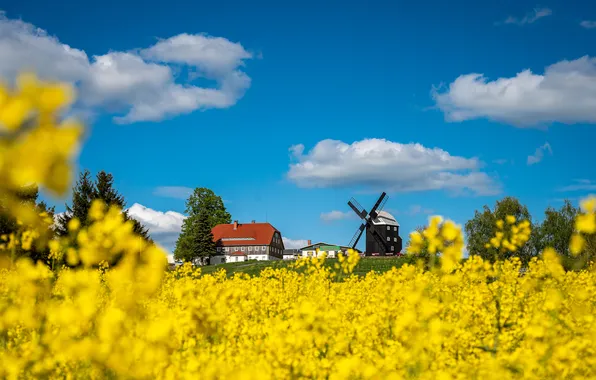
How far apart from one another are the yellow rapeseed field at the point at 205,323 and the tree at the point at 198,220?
55418 millimetres

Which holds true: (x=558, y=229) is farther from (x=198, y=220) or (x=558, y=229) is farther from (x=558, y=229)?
(x=198, y=220)

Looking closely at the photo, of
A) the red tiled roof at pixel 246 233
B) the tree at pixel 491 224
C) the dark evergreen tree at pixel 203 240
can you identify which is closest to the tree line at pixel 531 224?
the tree at pixel 491 224

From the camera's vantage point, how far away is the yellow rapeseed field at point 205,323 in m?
1.67

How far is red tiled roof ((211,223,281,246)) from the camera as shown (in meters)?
91.6

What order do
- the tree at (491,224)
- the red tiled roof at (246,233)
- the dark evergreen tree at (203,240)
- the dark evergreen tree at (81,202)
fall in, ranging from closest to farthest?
the dark evergreen tree at (81,202) → the tree at (491,224) → the dark evergreen tree at (203,240) → the red tiled roof at (246,233)

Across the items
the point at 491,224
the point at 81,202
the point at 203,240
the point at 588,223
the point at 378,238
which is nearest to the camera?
→ the point at 588,223

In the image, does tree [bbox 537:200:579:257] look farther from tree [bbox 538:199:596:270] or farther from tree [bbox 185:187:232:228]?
tree [bbox 185:187:232:228]

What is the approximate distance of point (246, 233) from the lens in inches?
3703

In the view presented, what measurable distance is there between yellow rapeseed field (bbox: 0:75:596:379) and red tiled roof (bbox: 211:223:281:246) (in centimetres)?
8260

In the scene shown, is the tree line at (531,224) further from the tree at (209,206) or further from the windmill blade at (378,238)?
the tree at (209,206)

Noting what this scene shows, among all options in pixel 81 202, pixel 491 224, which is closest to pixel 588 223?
pixel 81 202

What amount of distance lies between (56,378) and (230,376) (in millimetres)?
3174

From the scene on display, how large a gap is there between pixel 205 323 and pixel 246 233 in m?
89.1

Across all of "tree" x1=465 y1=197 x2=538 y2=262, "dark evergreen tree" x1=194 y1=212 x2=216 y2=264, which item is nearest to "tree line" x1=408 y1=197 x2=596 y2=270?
"tree" x1=465 y1=197 x2=538 y2=262
